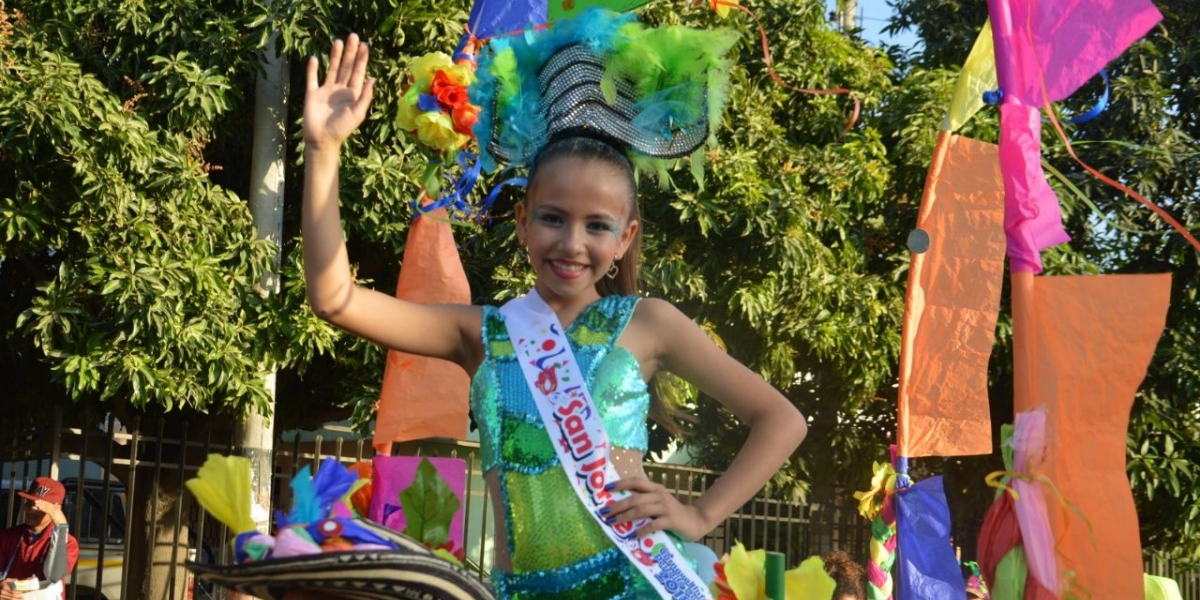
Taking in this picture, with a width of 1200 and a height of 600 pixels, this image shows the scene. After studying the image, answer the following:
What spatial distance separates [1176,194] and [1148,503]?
2.42 meters

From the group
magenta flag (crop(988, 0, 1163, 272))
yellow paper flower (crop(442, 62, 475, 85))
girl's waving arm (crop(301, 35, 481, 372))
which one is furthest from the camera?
magenta flag (crop(988, 0, 1163, 272))

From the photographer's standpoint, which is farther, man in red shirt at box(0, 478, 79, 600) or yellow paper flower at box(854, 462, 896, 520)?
man in red shirt at box(0, 478, 79, 600)

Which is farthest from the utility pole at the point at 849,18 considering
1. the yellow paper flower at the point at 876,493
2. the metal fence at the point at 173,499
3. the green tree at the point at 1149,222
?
the yellow paper flower at the point at 876,493

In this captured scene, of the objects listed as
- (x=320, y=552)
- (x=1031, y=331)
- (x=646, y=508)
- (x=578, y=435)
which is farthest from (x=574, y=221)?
(x=1031, y=331)

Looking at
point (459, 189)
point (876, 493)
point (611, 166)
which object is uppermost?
point (459, 189)

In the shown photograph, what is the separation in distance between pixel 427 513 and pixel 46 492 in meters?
6.02

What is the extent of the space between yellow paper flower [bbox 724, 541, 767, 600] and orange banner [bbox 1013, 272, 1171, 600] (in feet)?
4.48

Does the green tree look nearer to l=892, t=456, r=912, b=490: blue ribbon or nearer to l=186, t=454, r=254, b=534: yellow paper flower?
l=892, t=456, r=912, b=490: blue ribbon

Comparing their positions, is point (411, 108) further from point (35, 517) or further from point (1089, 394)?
point (35, 517)

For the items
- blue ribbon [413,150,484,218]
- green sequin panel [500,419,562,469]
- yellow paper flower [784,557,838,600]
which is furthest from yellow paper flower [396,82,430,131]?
yellow paper flower [784,557,838,600]

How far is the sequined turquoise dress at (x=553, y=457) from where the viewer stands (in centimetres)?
225

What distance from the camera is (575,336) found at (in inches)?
96.0

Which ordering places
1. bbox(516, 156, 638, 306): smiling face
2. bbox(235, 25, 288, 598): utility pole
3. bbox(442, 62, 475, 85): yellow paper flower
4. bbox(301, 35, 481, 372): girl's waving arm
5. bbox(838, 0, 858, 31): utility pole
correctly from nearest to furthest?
bbox(301, 35, 481, 372): girl's waving arm
bbox(516, 156, 638, 306): smiling face
bbox(442, 62, 475, 85): yellow paper flower
bbox(235, 25, 288, 598): utility pole
bbox(838, 0, 858, 31): utility pole

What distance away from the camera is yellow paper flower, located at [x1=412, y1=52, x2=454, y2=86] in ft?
13.0
